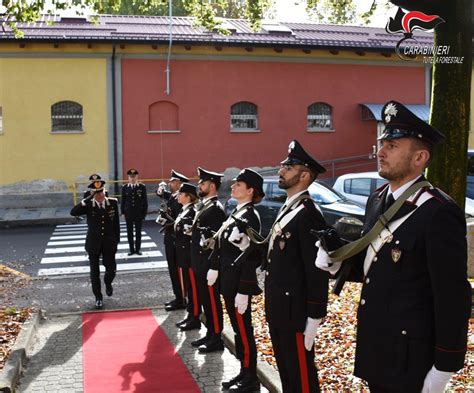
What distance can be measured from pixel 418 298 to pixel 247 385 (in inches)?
113

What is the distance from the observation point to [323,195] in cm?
1404

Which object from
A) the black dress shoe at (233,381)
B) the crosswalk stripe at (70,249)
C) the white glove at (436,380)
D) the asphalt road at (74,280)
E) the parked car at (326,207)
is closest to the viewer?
the white glove at (436,380)

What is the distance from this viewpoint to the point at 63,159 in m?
24.6

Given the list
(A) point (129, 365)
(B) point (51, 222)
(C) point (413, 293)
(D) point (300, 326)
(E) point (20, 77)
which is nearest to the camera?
(C) point (413, 293)

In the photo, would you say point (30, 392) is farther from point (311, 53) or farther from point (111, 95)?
point (311, 53)

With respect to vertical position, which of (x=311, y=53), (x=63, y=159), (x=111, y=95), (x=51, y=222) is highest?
(x=311, y=53)

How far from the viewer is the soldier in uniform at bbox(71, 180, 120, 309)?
9516mm

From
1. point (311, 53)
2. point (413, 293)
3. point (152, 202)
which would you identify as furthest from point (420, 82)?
point (413, 293)

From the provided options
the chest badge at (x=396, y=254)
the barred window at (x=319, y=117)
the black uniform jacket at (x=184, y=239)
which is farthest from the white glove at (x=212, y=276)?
the barred window at (x=319, y=117)

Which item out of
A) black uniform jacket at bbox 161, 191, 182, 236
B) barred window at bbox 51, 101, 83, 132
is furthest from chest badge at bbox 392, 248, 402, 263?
barred window at bbox 51, 101, 83, 132

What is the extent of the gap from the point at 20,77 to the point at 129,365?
20079mm

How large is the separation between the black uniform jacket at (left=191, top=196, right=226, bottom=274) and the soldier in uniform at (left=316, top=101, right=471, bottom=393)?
12.5 ft

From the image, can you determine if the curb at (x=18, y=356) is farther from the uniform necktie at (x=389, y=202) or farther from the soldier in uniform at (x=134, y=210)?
the soldier in uniform at (x=134, y=210)

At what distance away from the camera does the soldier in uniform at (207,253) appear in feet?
23.5
